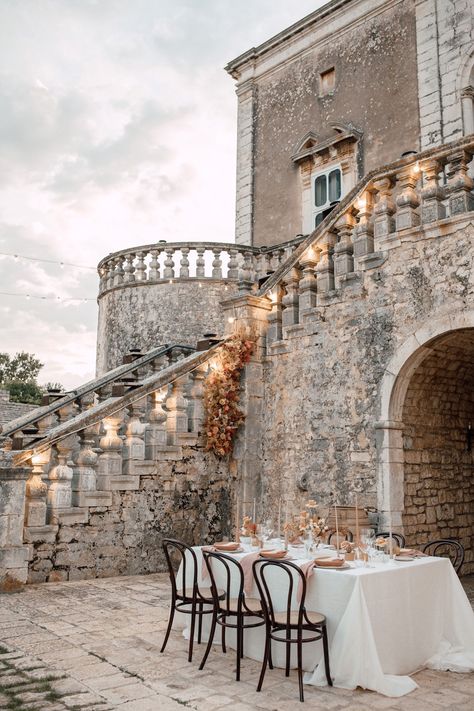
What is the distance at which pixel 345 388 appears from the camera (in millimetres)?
7523

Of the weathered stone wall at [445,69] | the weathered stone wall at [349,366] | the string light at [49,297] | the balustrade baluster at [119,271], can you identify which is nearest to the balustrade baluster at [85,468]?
the weathered stone wall at [349,366]

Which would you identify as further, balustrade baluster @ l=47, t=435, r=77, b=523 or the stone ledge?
balustrade baluster @ l=47, t=435, r=77, b=523

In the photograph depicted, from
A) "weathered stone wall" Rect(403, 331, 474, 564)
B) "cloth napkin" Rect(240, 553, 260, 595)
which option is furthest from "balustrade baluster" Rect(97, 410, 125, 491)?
"weathered stone wall" Rect(403, 331, 474, 564)

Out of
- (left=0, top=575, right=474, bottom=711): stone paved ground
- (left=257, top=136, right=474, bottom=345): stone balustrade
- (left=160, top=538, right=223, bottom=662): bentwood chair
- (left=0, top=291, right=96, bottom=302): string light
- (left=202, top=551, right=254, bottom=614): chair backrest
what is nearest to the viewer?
(left=0, top=575, right=474, bottom=711): stone paved ground

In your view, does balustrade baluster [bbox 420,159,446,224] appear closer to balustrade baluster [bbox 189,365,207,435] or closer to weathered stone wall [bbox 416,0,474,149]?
balustrade baluster [bbox 189,365,207,435]

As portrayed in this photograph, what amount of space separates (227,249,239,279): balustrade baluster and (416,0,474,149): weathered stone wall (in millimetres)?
4227

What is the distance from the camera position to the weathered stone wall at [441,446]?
7.18 m

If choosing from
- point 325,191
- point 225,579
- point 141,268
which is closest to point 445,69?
point 325,191

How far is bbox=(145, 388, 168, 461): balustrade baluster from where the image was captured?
25.9 feet

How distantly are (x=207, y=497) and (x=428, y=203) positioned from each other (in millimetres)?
4869

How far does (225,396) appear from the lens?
8500 mm

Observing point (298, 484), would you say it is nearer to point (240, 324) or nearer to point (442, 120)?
point (240, 324)

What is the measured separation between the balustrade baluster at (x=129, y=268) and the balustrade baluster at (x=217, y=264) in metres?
1.82

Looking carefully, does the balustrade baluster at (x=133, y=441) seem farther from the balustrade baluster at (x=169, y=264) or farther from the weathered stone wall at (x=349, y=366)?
the balustrade baluster at (x=169, y=264)
